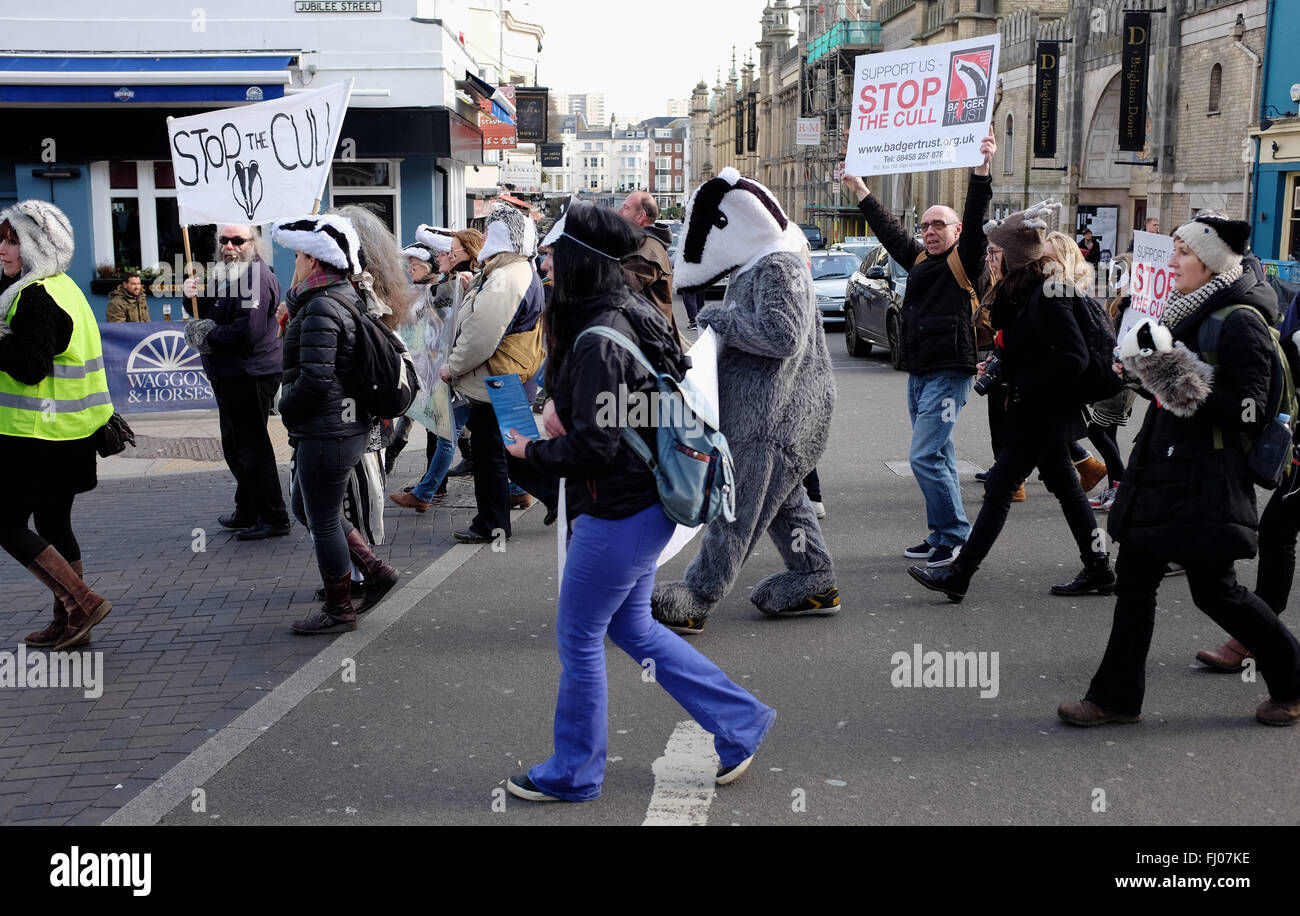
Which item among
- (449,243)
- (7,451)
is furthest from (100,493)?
(7,451)

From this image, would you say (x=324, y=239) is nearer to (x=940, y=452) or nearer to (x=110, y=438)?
(x=110, y=438)

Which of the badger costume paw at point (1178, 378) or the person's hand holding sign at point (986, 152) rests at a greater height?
the person's hand holding sign at point (986, 152)

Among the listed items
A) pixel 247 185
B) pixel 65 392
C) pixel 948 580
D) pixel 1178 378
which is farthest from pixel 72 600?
pixel 1178 378

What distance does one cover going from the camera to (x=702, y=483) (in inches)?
151

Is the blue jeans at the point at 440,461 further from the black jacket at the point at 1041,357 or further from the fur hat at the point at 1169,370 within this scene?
Answer: the fur hat at the point at 1169,370

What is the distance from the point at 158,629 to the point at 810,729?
10.4ft

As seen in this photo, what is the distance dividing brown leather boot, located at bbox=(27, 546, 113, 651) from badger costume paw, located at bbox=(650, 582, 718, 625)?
2.46 meters

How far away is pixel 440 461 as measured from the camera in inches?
333

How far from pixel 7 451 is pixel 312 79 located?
12.6 meters

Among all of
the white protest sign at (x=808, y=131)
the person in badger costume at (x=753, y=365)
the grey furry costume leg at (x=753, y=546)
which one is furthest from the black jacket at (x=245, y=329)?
the white protest sign at (x=808, y=131)

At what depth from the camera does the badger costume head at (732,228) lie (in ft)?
17.7

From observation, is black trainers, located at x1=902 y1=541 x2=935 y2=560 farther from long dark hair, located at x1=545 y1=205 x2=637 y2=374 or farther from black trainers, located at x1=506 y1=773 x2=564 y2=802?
long dark hair, located at x1=545 y1=205 x2=637 y2=374

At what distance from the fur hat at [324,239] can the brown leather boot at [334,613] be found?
1410mm

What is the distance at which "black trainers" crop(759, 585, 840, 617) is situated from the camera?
6.07 meters
